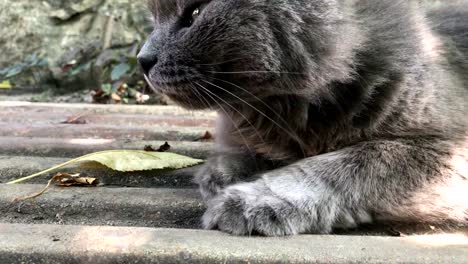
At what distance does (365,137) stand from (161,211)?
1.88ft

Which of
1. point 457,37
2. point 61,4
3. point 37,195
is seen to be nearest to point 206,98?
point 37,195

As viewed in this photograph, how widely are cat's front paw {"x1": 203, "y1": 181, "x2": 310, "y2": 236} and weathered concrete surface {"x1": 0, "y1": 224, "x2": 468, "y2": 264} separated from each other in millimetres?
38

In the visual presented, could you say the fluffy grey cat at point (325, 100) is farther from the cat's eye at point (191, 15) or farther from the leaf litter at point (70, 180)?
the leaf litter at point (70, 180)

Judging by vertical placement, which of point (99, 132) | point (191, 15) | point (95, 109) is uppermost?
point (191, 15)

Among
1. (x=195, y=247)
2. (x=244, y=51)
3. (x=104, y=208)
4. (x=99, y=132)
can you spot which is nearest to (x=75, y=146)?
(x=99, y=132)

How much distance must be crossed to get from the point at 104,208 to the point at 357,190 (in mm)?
646

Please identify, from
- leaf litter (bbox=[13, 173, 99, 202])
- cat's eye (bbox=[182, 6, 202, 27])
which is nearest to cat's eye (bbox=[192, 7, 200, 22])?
cat's eye (bbox=[182, 6, 202, 27])

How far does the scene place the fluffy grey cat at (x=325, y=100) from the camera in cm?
125

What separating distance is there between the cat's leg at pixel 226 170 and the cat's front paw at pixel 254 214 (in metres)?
0.13

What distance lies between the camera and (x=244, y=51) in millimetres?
Result: 1257

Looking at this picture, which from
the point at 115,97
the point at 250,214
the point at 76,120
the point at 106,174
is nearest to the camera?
the point at 250,214

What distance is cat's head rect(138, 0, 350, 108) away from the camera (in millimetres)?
1245

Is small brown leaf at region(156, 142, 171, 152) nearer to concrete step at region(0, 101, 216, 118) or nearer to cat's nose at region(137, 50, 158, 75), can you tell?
cat's nose at region(137, 50, 158, 75)

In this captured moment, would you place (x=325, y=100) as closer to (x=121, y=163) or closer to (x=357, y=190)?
(x=357, y=190)
